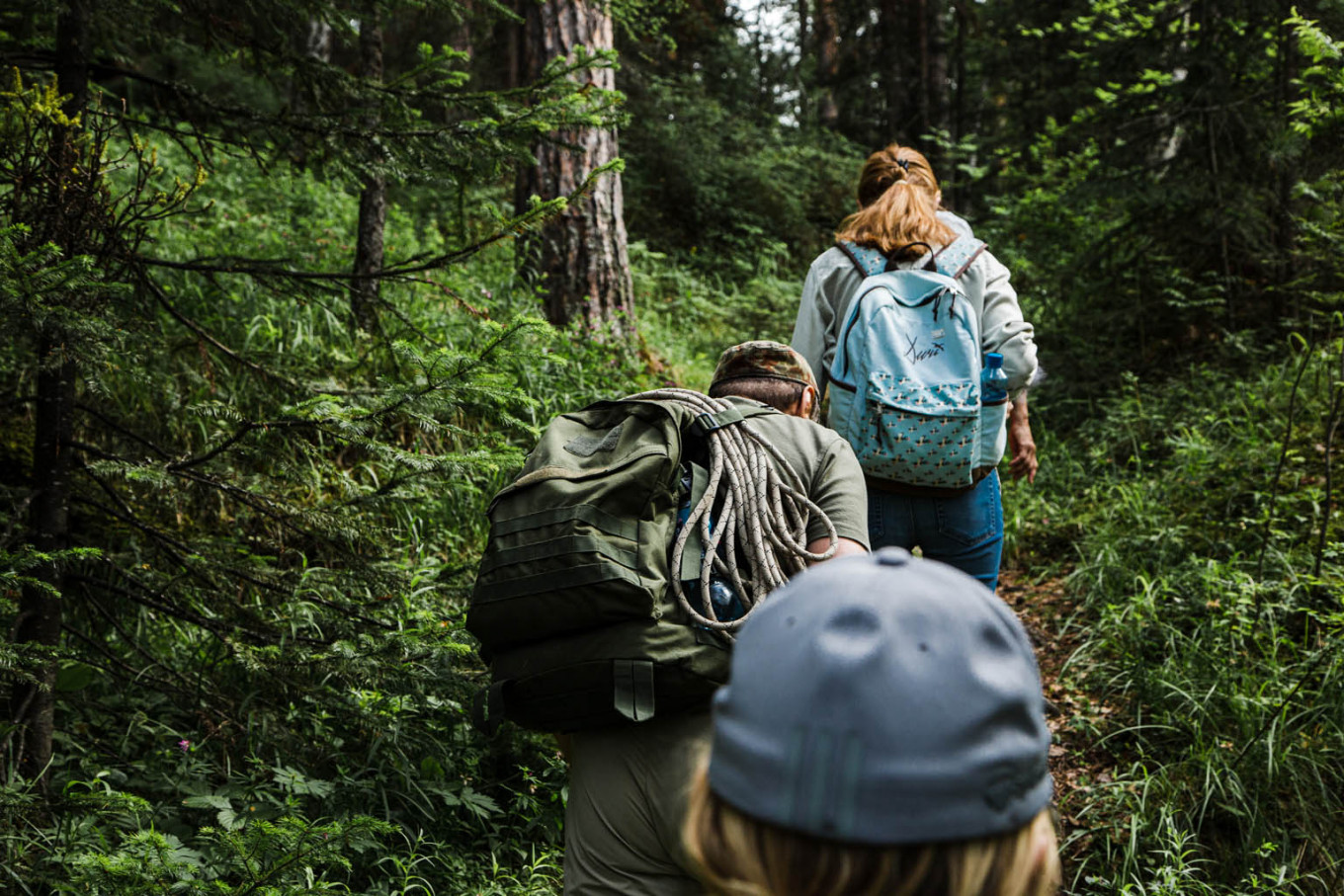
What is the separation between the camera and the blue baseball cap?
97 centimetres

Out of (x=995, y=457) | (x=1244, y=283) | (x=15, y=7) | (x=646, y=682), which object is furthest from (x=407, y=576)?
(x=1244, y=283)

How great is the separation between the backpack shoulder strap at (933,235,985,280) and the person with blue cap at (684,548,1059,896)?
265cm

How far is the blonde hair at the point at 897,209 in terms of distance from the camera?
3543 mm

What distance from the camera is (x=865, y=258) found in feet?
11.7

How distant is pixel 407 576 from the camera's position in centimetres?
371

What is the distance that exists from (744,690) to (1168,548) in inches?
219

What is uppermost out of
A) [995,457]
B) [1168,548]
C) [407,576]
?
[995,457]

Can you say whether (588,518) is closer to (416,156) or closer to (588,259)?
(416,156)

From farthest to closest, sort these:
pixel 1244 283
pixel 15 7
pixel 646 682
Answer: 1. pixel 1244 283
2. pixel 15 7
3. pixel 646 682

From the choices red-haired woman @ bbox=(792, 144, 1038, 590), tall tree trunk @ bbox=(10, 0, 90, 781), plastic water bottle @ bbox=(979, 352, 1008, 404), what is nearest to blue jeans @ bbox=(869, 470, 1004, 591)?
red-haired woman @ bbox=(792, 144, 1038, 590)

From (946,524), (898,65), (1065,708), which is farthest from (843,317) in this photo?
(898,65)

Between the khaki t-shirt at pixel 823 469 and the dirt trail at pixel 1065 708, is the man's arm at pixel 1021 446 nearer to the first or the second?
the dirt trail at pixel 1065 708

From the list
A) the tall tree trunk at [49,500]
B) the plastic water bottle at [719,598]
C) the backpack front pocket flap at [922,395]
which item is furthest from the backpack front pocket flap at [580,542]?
the tall tree trunk at [49,500]

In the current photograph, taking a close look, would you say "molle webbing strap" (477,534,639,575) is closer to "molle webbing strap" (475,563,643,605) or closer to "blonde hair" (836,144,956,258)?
"molle webbing strap" (475,563,643,605)
